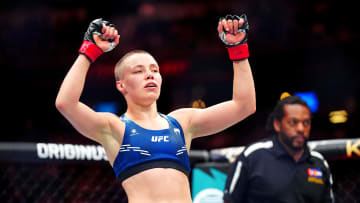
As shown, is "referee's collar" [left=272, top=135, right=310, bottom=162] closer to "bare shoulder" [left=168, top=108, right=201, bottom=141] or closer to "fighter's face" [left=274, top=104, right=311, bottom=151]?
"fighter's face" [left=274, top=104, right=311, bottom=151]

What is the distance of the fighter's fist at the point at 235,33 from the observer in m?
2.24

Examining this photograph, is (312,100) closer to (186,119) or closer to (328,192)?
(328,192)

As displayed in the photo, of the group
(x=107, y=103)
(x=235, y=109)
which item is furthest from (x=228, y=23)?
(x=107, y=103)

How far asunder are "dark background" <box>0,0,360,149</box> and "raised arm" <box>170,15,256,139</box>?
655 centimetres

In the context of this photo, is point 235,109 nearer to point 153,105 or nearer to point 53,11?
point 153,105

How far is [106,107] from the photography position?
9.51 metres

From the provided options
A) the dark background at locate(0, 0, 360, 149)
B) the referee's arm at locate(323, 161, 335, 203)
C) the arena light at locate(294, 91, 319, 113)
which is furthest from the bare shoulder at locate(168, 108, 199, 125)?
the arena light at locate(294, 91, 319, 113)

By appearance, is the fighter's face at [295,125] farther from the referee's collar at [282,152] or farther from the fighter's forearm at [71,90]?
the fighter's forearm at [71,90]

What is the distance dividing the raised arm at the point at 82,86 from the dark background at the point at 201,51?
6.81m

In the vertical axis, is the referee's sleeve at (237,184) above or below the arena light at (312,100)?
above

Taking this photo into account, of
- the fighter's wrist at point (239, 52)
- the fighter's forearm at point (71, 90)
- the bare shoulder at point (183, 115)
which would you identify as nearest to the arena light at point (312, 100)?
the bare shoulder at point (183, 115)

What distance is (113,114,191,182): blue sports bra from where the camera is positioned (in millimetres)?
2240

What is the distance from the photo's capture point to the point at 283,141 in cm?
302

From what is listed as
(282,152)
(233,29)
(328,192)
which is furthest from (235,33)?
(328,192)
